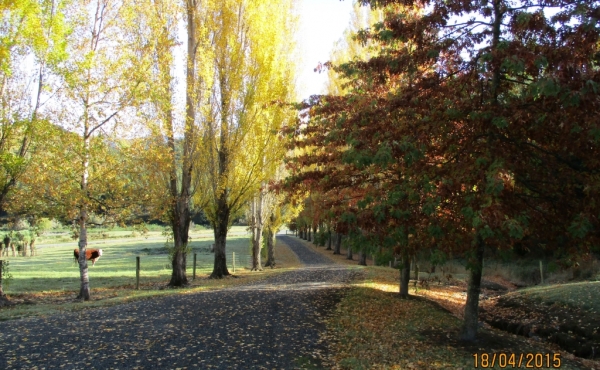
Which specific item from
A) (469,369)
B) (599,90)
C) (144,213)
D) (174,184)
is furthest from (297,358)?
(174,184)

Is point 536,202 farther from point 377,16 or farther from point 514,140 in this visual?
point 377,16

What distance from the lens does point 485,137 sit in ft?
18.6

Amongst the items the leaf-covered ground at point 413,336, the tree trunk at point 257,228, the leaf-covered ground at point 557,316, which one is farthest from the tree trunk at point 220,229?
the leaf-covered ground at point 557,316

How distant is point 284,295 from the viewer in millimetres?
10945

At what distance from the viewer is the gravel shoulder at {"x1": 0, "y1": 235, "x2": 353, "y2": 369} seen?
5.59 metres

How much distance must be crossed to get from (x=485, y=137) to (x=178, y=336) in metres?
5.64

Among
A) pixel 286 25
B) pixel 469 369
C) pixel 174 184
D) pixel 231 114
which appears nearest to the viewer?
pixel 469 369

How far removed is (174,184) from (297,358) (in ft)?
34.4

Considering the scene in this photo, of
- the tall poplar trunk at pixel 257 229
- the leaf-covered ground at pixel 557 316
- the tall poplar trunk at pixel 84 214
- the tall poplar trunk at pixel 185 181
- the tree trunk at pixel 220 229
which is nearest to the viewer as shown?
the leaf-covered ground at pixel 557 316

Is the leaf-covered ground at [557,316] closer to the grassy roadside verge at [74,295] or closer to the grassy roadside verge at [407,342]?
the grassy roadside verge at [407,342]

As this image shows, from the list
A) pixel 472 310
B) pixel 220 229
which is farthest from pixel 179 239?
pixel 472 310

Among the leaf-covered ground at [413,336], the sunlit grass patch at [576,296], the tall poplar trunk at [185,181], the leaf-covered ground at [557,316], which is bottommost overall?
the leaf-covered ground at [557,316]

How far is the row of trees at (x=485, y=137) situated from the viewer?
4789 mm

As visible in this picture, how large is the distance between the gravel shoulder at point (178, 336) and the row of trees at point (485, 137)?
2.15m
